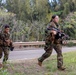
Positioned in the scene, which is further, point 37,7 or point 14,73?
point 37,7

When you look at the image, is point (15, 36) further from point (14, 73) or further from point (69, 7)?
point (14, 73)

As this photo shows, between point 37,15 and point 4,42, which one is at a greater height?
point 37,15

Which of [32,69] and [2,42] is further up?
[2,42]

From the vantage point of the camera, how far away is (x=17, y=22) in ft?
116

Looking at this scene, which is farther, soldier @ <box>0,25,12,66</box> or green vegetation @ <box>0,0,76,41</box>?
green vegetation @ <box>0,0,76,41</box>

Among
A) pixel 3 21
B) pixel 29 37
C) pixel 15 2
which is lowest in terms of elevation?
pixel 29 37

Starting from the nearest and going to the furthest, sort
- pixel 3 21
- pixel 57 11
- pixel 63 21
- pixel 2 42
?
pixel 2 42 < pixel 3 21 < pixel 63 21 < pixel 57 11

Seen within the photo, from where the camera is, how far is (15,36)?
3394cm

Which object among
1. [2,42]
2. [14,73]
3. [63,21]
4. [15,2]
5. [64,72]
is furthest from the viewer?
[63,21]

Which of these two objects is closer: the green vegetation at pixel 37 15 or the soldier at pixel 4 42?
the soldier at pixel 4 42

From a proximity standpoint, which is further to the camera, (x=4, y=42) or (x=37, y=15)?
(x=37, y=15)

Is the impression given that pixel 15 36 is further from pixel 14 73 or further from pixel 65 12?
pixel 14 73

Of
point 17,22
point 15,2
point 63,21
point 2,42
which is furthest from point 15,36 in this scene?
point 2,42

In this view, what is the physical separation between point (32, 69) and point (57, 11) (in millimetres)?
36728
